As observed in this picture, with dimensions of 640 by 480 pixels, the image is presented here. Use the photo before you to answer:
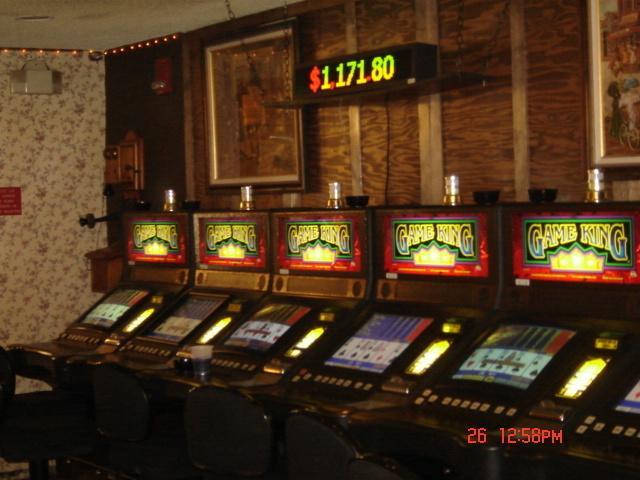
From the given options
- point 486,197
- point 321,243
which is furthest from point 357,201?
point 486,197

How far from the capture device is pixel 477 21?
4.47m

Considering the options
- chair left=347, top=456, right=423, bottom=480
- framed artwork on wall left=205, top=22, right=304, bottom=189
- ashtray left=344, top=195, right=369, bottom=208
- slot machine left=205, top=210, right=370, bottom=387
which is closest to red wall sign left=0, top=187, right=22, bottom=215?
framed artwork on wall left=205, top=22, right=304, bottom=189

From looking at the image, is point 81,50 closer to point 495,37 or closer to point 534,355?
point 495,37

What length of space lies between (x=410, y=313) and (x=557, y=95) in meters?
1.07

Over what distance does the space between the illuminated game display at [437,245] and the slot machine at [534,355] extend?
13 centimetres

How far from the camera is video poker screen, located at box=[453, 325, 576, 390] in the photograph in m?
3.28

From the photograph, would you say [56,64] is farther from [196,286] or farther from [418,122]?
[418,122]

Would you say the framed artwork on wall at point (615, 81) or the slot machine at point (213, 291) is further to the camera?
the slot machine at point (213, 291)

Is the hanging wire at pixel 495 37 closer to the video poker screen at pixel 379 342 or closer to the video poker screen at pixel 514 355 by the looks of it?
the video poker screen at pixel 379 342

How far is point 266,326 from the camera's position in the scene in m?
4.49

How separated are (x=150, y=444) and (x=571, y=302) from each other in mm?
1869

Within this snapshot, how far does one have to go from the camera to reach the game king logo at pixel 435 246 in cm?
382

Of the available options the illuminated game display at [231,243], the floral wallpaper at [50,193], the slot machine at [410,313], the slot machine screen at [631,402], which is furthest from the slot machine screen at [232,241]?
the slot machine screen at [631,402]

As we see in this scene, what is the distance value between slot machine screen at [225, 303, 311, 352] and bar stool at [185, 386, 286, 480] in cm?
78
